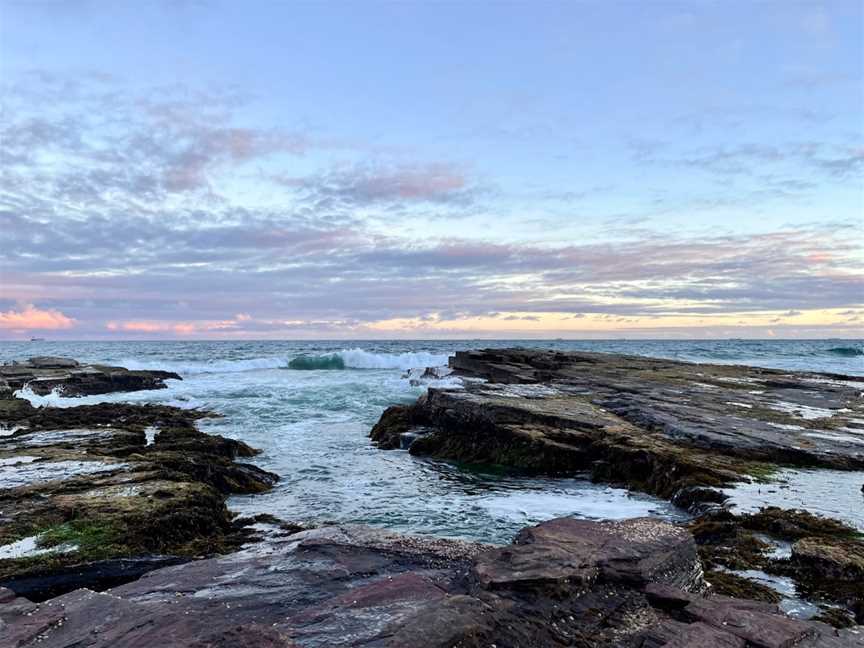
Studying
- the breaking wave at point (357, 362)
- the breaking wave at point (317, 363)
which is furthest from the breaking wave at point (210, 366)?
the breaking wave at point (357, 362)

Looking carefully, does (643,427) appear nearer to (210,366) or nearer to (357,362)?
(357,362)

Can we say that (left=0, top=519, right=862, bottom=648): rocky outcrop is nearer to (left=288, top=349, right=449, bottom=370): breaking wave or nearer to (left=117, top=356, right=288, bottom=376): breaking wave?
(left=117, top=356, right=288, bottom=376): breaking wave

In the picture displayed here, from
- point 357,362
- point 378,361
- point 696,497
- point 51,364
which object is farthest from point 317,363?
point 696,497

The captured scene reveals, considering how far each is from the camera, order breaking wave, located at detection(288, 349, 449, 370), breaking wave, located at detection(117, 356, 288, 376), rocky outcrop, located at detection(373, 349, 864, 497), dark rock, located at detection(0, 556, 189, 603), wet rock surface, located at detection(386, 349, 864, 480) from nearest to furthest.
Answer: dark rock, located at detection(0, 556, 189, 603) → rocky outcrop, located at detection(373, 349, 864, 497) → wet rock surface, located at detection(386, 349, 864, 480) → breaking wave, located at detection(117, 356, 288, 376) → breaking wave, located at detection(288, 349, 449, 370)

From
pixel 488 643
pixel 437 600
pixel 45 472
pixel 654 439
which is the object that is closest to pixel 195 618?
pixel 437 600

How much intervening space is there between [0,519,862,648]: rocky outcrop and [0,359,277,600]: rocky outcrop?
1.64m

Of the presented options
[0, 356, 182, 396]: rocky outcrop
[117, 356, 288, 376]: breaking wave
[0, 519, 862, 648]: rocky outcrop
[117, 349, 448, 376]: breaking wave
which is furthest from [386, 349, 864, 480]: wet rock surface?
[117, 356, 288, 376]: breaking wave

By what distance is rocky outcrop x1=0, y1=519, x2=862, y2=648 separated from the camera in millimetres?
4875

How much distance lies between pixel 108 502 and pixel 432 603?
27.4ft

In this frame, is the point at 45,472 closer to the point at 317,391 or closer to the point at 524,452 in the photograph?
the point at 524,452

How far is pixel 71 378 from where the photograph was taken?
36938mm

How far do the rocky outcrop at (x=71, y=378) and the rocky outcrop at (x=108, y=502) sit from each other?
17.9 meters

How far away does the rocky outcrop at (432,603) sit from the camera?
4875 millimetres

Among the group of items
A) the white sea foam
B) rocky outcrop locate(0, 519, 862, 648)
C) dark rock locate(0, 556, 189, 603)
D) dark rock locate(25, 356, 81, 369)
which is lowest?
the white sea foam
